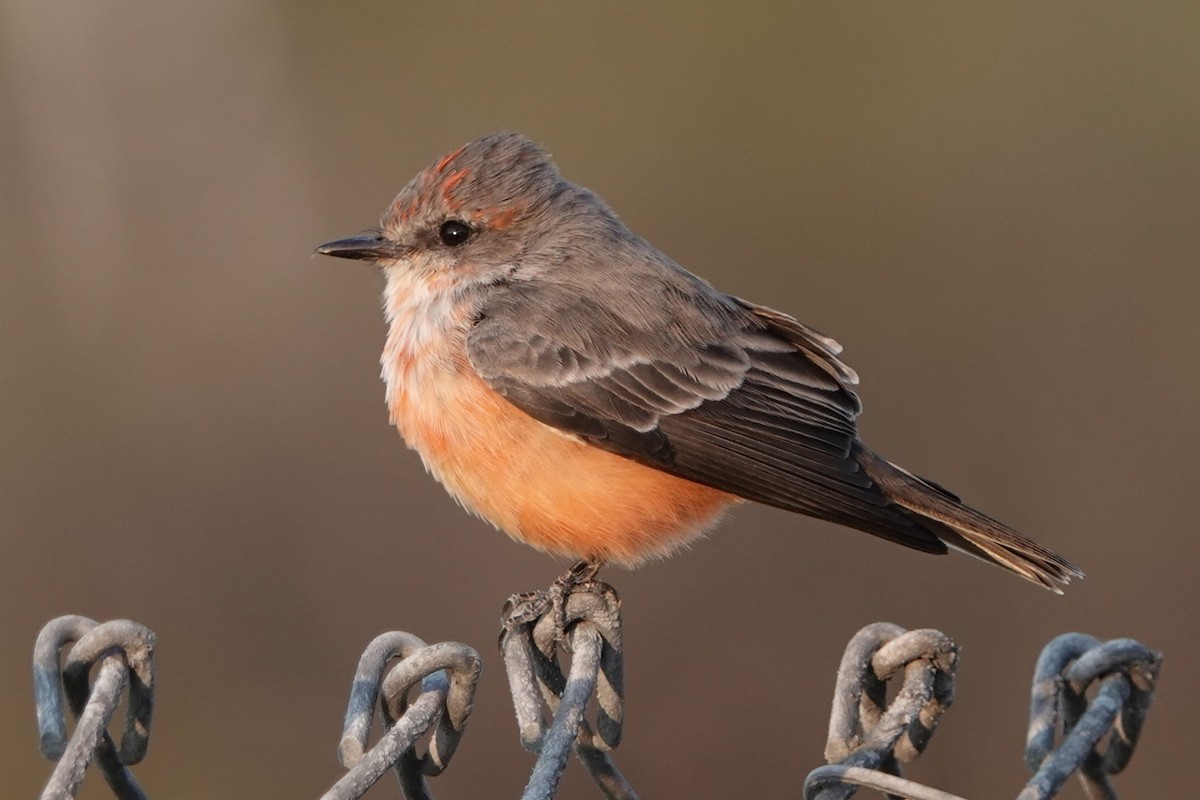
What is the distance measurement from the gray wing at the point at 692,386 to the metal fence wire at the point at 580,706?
1215 mm

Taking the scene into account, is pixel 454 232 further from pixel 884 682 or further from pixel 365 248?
pixel 884 682

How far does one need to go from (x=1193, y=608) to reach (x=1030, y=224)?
2321mm

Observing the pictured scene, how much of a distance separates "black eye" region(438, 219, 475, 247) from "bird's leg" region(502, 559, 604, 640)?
1.14 meters

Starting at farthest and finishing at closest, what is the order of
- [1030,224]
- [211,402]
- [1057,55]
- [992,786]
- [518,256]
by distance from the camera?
[1057,55]
[1030,224]
[211,402]
[992,786]
[518,256]

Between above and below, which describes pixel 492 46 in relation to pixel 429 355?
above

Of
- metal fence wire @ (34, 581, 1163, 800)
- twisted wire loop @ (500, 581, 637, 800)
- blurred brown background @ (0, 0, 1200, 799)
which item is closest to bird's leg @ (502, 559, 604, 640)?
twisted wire loop @ (500, 581, 637, 800)

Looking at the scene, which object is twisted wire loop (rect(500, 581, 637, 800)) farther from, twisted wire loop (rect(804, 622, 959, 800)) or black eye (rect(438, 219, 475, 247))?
black eye (rect(438, 219, 475, 247))

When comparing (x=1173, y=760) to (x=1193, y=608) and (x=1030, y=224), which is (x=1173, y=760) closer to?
(x=1193, y=608)

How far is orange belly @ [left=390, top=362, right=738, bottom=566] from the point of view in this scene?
13.1ft

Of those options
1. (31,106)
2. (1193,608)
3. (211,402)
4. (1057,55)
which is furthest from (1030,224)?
(31,106)

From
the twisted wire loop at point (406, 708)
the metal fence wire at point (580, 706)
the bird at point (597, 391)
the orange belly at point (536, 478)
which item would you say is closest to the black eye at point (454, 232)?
the bird at point (597, 391)

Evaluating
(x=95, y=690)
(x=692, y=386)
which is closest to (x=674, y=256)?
(x=692, y=386)

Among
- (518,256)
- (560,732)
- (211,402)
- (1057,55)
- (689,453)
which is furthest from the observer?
(1057,55)

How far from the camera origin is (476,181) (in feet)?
15.5
